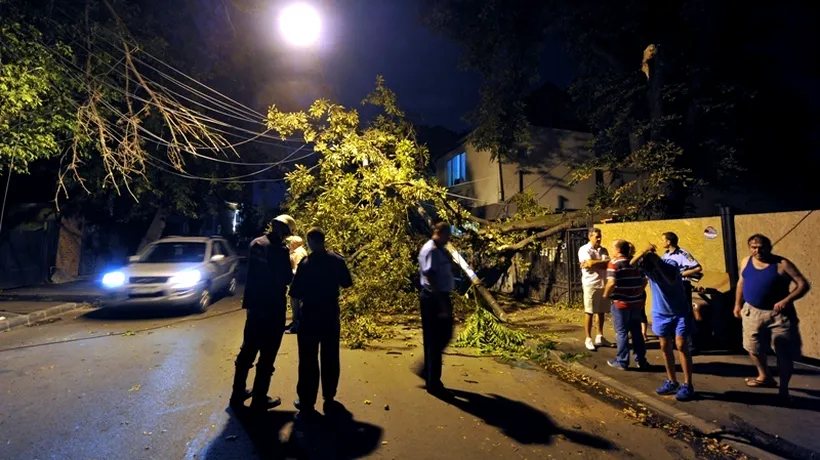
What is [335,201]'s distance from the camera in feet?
29.3

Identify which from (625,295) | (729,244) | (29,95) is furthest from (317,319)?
(29,95)

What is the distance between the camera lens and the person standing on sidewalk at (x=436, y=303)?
187 inches

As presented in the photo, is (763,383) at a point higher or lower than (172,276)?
lower

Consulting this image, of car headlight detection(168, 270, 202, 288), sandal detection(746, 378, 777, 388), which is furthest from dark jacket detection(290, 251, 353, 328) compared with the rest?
car headlight detection(168, 270, 202, 288)

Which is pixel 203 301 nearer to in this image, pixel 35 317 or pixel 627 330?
pixel 35 317

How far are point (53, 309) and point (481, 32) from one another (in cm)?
1322

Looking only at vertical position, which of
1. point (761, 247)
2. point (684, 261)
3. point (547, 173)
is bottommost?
point (684, 261)

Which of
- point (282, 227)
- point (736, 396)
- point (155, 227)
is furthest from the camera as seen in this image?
point (155, 227)

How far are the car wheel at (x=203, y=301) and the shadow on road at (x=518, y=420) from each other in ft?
23.3

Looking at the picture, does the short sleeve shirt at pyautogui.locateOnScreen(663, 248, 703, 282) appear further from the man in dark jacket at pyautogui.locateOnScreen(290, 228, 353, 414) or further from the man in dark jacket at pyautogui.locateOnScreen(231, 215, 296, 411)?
the man in dark jacket at pyautogui.locateOnScreen(231, 215, 296, 411)

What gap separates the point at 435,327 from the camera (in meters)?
4.72

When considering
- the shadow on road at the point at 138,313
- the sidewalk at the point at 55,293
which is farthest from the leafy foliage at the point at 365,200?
the sidewalk at the point at 55,293

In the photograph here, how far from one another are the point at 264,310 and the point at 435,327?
1746 millimetres

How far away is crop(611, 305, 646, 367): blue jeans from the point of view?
216 inches
